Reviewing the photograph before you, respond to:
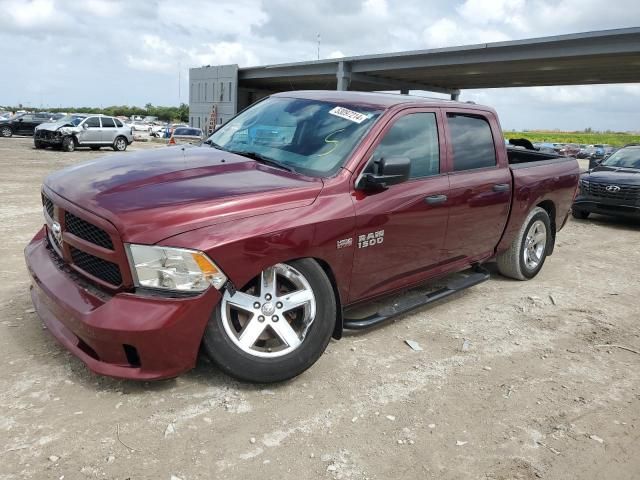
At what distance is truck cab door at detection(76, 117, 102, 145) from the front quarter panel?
23.4 m

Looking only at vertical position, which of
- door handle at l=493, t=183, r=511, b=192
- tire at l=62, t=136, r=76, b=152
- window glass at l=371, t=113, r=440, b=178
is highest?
window glass at l=371, t=113, r=440, b=178

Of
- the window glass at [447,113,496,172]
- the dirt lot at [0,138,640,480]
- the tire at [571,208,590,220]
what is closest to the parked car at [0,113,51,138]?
the tire at [571,208,590,220]

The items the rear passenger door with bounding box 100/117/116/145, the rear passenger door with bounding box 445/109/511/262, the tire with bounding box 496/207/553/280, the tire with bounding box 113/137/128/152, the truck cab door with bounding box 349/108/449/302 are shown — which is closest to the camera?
the truck cab door with bounding box 349/108/449/302

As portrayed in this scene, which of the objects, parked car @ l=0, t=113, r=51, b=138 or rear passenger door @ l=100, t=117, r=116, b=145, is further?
parked car @ l=0, t=113, r=51, b=138

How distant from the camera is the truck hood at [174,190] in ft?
9.00

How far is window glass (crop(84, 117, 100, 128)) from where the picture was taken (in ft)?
78.5

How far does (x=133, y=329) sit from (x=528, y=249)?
15.0ft

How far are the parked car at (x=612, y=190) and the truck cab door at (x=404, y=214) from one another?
23.6 feet

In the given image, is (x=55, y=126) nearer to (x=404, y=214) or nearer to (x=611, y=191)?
(x=611, y=191)

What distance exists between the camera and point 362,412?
9.94 ft

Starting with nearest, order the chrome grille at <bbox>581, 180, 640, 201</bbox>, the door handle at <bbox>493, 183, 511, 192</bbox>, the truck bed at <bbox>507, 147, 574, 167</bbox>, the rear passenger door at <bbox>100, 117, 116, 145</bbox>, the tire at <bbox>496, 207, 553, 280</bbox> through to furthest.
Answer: the door handle at <bbox>493, 183, 511, 192</bbox> < the tire at <bbox>496, 207, 553, 280</bbox> < the truck bed at <bbox>507, 147, 574, 167</bbox> < the chrome grille at <bbox>581, 180, 640, 201</bbox> < the rear passenger door at <bbox>100, 117, 116, 145</bbox>

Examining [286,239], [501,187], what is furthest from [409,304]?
[501,187]

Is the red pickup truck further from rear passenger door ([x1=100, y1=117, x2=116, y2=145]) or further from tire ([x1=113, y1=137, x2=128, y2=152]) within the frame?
tire ([x1=113, y1=137, x2=128, y2=152])

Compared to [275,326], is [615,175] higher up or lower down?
higher up
